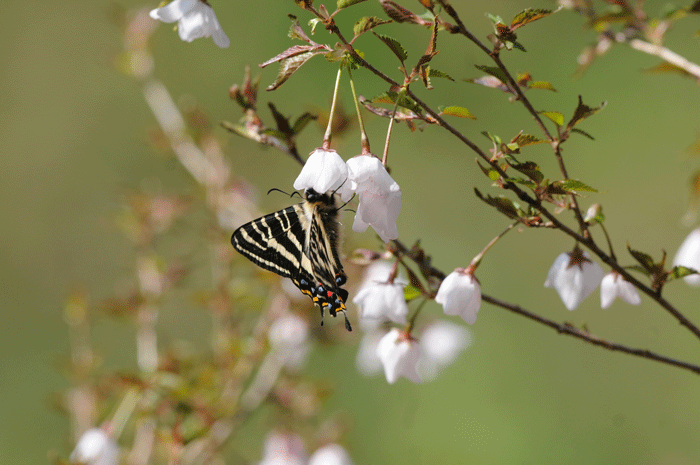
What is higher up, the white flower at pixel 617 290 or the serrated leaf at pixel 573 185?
the serrated leaf at pixel 573 185

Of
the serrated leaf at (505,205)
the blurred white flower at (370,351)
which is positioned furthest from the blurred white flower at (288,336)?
the serrated leaf at (505,205)

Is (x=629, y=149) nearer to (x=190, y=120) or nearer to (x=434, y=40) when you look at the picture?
(x=190, y=120)

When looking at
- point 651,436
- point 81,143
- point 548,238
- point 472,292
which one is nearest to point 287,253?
point 472,292

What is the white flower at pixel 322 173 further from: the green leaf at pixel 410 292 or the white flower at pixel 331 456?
the white flower at pixel 331 456

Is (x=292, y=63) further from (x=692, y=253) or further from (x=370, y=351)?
(x=370, y=351)

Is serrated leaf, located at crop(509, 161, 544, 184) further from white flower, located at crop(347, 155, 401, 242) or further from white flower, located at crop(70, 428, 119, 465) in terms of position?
white flower, located at crop(70, 428, 119, 465)

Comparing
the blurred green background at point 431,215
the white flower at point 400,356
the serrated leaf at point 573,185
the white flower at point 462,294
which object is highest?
the serrated leaf at point 573,185

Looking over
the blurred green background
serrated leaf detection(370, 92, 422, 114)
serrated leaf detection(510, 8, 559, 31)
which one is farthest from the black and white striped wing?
the blurred green background

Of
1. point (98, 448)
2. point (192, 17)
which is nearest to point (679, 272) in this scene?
point (192, 17)
